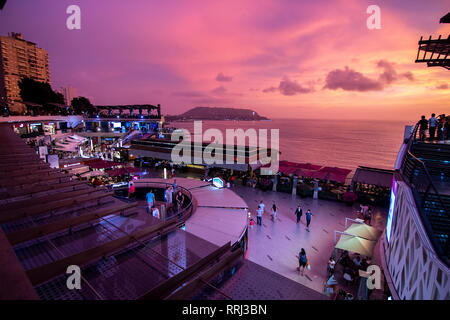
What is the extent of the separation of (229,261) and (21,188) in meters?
6.31

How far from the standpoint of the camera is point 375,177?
19.0 metres

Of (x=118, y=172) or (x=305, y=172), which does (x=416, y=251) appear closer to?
(x=305, y=172)

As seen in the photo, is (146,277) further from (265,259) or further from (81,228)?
(265,259)

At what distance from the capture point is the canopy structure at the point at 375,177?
17953 mm

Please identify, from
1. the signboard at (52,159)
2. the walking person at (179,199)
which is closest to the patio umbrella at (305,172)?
the walking person at (179,199)

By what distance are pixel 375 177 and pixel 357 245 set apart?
12063mm

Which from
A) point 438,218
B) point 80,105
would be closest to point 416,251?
point 438,218

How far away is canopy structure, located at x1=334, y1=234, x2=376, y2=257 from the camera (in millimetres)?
9344

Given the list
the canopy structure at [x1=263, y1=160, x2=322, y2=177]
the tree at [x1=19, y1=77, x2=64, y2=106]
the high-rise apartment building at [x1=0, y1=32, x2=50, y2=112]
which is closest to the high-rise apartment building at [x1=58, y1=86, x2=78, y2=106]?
the high-rise apartment building at [x1=0, y1=32, x2=50, y2=112]
